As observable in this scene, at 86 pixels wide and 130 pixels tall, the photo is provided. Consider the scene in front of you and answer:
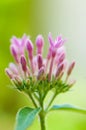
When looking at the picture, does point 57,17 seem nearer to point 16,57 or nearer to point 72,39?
point 72,39

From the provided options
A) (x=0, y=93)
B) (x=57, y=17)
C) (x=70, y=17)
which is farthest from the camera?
(x=57, y=17)

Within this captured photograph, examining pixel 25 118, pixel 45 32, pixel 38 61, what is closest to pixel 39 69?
pixel 38 61

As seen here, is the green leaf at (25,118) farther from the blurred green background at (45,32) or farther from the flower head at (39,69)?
the blurred green background at (45,32)

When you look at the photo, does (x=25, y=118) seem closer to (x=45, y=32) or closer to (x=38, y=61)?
(x=38, y=61)

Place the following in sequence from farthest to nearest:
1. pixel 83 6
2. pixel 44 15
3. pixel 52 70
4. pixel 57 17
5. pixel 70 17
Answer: pixel 44 15
pixel 57 17
pixel 70 17
pixel 83 6
pixel 52 70

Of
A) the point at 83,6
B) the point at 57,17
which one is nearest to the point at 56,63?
the point at 83,6

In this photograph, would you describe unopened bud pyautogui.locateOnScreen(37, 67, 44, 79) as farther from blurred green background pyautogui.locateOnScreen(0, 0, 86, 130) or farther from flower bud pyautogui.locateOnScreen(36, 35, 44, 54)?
blurred green background pyautogui.locateOnScreen(0, 0, 86, 130)

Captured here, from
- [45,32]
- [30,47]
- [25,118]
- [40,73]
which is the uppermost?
[45,32]

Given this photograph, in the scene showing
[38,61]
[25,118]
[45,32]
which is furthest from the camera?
[45,32]
